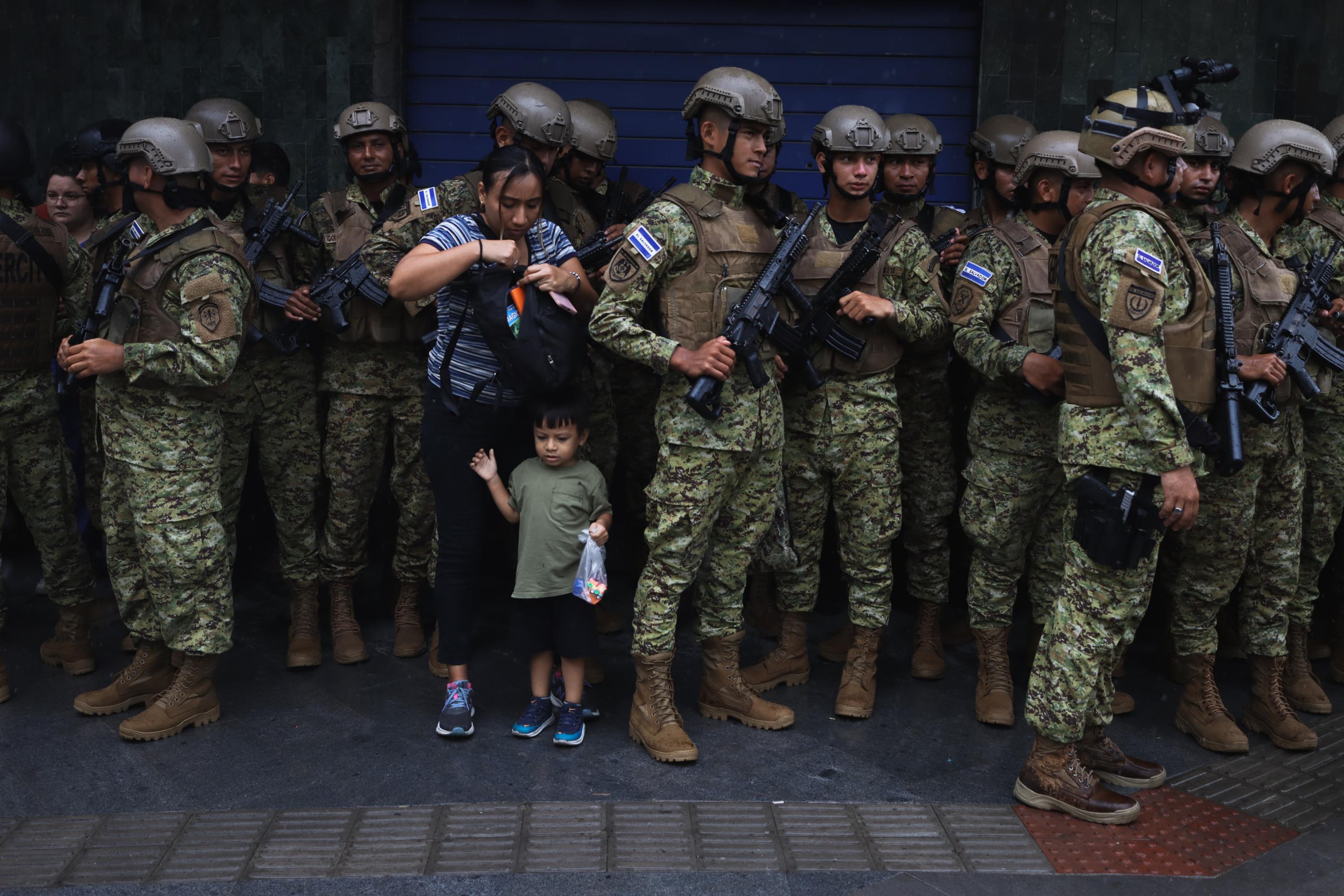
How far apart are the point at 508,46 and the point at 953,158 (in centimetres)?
268

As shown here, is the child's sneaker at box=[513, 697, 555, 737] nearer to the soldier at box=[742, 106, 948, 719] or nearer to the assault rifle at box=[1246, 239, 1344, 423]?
the soldier at box=[742, 106, 948, 719]

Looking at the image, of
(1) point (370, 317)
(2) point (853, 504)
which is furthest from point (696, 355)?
(1) point (370, 317)

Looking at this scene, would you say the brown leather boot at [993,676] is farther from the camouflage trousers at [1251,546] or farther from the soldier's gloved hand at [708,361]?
the soldier's gloved hand at [708,361]

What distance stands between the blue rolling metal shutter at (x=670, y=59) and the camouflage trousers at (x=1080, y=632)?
145 inches

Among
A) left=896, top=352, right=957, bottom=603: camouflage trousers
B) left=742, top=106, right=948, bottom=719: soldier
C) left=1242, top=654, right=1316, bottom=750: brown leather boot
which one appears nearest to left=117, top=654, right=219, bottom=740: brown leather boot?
left=742, top=106, right=948, bottom=719: soldier

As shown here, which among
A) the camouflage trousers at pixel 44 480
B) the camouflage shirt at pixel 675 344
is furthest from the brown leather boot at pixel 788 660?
the camouflage trousers at pixel 44 480

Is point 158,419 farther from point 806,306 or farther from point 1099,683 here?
point 1099,683

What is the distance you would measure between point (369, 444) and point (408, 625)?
85 cm

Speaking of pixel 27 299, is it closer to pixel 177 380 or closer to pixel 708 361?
pixel 177 380

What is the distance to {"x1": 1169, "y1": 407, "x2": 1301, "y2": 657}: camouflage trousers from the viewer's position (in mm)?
4891

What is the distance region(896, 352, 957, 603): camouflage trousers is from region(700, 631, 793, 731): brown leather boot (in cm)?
110

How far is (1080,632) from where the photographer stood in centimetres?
425

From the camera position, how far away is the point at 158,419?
479cm

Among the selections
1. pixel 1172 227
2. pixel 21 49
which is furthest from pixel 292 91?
pixel 1172 227
